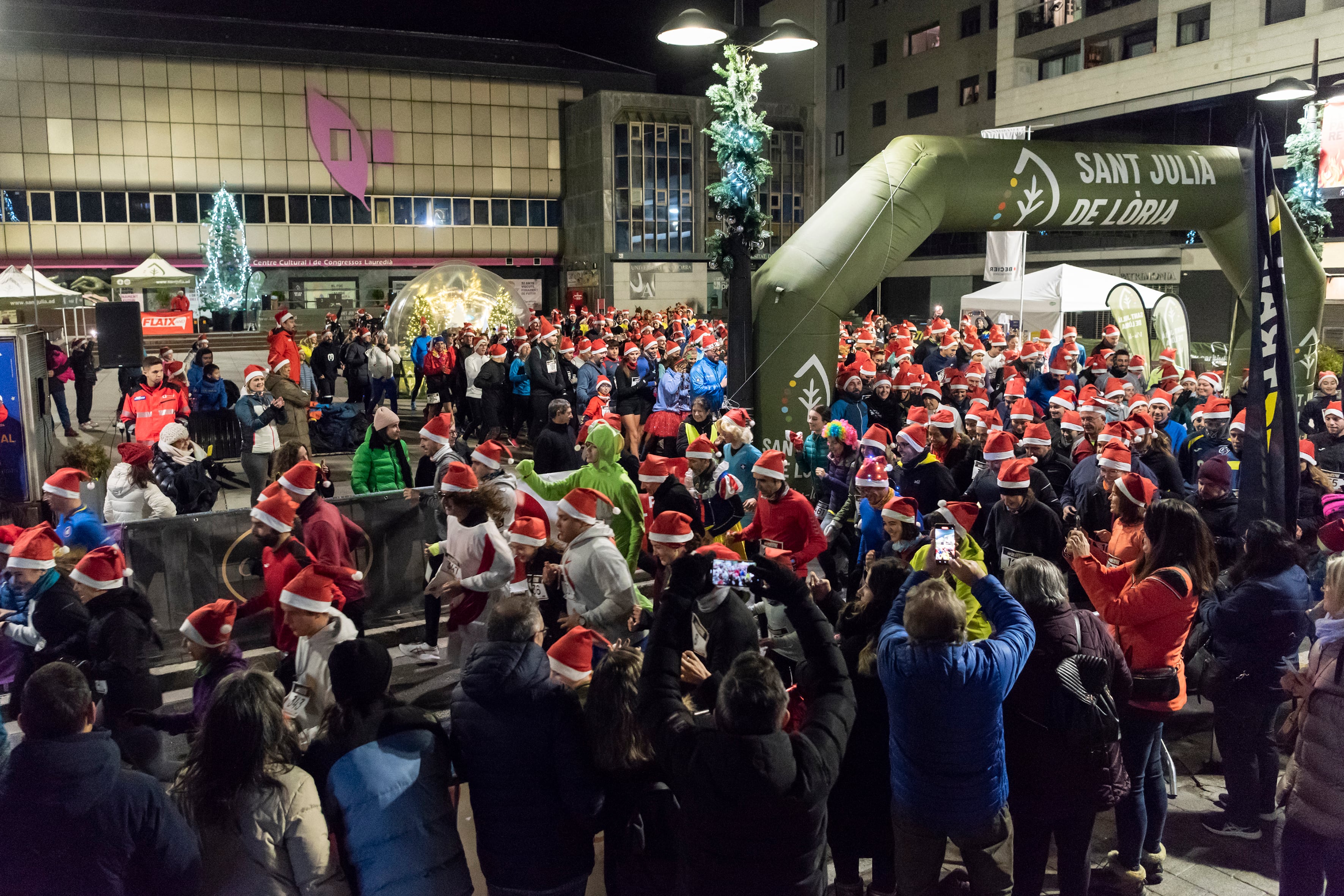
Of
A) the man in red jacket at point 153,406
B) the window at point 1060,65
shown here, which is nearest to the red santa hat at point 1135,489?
the man in red jacket at point 153,406

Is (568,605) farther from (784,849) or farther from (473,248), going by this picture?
(473,248)

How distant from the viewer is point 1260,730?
5.00 m

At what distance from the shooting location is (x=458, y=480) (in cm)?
613

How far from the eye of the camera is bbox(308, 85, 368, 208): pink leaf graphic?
49844 millimetres

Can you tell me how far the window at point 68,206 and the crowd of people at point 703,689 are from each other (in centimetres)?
4642

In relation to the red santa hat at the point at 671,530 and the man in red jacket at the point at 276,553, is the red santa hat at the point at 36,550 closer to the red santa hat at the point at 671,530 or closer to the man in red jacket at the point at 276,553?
the man in red jacket at the point at 276,553

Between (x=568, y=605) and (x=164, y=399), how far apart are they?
7167 millimetres

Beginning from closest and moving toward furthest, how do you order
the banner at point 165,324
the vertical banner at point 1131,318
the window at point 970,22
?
the vertical banner at point 1131,318
the banner at point 165,324
the window at point 970,22

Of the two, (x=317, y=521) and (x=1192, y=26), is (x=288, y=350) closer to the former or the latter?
(x=317, y=521)

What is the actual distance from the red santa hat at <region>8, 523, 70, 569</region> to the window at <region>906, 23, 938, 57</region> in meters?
52.6

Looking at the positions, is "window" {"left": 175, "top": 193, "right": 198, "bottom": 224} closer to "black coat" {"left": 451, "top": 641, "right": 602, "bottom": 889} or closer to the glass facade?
the glass facade

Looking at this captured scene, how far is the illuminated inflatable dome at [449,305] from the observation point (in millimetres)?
23188

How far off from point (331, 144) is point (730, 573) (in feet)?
171

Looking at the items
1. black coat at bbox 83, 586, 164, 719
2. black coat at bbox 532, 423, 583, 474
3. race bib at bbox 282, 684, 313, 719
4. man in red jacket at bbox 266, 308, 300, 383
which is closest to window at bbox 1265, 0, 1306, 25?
man in red jacket at bbox 266, 308, 300, 383
